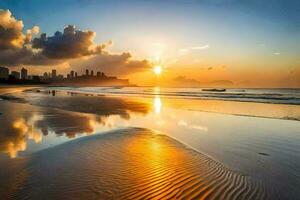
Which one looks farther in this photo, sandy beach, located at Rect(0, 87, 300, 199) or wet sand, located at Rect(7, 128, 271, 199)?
sandy beach, located at Rect(0, 87, 300, 199)

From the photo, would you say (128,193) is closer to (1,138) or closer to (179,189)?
(179,189)

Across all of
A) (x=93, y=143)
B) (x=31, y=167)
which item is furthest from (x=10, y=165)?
(x=93, y=143)

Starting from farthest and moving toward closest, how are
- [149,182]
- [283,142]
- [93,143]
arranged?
[283,142] < [93,143] < [149,182]

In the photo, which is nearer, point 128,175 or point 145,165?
point 128,175

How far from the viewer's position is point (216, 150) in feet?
33.0

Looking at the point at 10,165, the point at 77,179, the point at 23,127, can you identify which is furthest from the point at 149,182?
the point at 23,127

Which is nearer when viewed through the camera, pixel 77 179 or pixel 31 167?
pixel 77 179

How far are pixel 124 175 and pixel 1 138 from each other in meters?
8.08

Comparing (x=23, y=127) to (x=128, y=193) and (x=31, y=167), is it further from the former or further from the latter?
(x=128, y=193)

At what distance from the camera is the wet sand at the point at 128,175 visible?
5789mm

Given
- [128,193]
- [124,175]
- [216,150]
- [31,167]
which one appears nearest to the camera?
[128,193]

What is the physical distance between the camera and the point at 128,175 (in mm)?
6965

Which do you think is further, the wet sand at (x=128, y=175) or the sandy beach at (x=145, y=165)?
the sandy beach at (x=145, y=165)

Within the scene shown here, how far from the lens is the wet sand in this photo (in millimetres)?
5789
